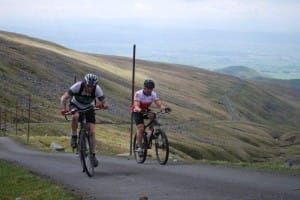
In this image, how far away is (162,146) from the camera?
66.1 ft

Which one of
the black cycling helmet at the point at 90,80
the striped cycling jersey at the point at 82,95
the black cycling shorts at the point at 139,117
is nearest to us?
the black cycling helmet at the point at 90,80

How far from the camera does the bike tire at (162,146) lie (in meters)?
20.0

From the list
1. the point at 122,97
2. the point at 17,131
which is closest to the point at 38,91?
the point at 122,97

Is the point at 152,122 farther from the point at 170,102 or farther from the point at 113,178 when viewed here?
the point at 170,102

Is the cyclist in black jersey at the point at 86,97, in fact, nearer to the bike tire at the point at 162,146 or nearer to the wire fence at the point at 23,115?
the bike tire at the point at 162,146

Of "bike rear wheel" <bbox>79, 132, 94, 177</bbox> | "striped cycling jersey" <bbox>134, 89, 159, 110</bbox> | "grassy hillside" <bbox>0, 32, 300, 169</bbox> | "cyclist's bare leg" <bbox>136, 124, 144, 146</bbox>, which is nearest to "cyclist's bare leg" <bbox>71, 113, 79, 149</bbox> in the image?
"bike rear wheel" <bbox>79, 132, 94, 177</bbox>

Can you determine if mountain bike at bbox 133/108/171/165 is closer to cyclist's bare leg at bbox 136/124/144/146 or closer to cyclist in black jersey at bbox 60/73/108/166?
cyclist's bare leg at bbox 136/124/144/146

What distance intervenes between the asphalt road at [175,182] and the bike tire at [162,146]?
288 millimetres

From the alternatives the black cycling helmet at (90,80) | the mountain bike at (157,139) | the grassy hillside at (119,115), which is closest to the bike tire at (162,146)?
the mountain bike at (157,139)

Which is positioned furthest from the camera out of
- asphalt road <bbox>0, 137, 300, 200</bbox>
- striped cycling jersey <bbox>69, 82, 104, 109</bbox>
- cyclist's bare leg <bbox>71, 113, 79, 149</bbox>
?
cyclist's bare leg <bbox>71, 113, 79, 149</bbox>

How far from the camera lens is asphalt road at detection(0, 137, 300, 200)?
44.3 feet

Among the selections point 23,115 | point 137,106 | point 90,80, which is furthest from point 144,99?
point 23,115

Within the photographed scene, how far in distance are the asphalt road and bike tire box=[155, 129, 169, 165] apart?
0.95 ft

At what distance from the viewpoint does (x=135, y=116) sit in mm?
20297
